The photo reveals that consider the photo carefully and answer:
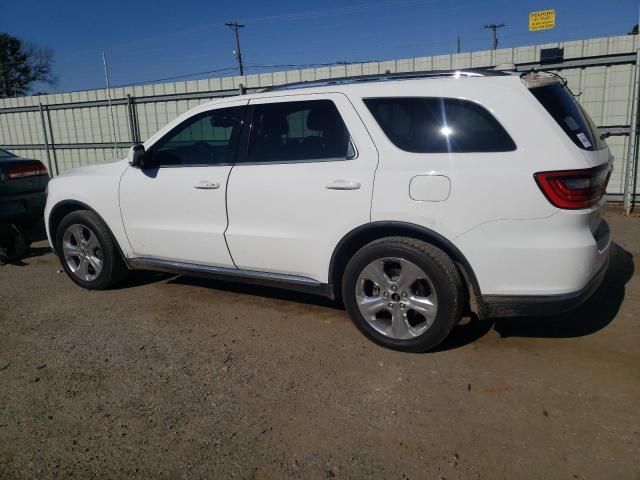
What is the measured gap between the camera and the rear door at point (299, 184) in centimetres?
367

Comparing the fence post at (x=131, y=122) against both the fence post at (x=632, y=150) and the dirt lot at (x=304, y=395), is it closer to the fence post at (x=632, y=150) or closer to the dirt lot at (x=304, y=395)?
the dirt lot at (x=304, y=395)

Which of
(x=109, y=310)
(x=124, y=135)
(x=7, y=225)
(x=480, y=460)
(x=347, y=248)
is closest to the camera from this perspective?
(x=480, y=460)

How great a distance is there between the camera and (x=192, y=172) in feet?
14.5

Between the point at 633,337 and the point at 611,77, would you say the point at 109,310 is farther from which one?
the point at 611,77

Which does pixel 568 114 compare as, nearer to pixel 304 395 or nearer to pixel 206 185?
pixel 304 395

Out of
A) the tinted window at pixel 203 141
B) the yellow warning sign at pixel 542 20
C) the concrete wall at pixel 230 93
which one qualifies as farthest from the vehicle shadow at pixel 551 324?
the yellow warning sign at pixel 542 20

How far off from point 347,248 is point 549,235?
1320 mm

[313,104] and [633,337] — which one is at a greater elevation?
[313,104]

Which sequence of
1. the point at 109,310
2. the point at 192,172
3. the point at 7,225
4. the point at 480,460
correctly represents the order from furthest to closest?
1. the point at 7,225
2. the point at 109,310
3. the point at 192,172
4. the point at 480,460

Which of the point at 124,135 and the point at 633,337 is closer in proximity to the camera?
the point at 633,337

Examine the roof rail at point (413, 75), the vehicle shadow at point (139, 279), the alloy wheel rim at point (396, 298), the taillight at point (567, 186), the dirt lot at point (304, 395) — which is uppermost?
the roof rail at point (413, 75)

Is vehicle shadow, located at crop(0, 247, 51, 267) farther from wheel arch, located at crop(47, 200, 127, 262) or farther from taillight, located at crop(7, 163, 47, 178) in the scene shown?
wheel arch, located at crop(47, 200, 127, 262)

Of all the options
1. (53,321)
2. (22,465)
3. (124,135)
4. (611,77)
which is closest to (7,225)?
(53,321)

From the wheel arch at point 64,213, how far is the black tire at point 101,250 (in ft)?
0.10
